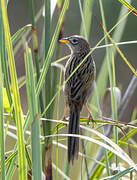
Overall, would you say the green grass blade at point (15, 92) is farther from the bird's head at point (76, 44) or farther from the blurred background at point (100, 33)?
the blurred background at point (100, 33)

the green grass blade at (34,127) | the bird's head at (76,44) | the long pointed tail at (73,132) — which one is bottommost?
the long pointed tail at (73,132)

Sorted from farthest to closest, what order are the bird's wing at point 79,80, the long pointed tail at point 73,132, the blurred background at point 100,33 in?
the blurred background at point 100,33
the bird's wing at point 79,80
the long pointed tail at point 73,132

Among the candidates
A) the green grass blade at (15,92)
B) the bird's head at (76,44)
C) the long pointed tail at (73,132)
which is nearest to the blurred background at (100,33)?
the bird's head at (76,44)

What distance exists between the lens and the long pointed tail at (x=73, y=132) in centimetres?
157

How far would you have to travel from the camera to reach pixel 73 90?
1957 millimetres

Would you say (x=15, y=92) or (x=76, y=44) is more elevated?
(x=76, y=44)

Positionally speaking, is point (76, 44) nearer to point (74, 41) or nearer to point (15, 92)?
point (74, 41)

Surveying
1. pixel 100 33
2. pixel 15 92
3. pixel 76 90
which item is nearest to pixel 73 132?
pixel 76 90

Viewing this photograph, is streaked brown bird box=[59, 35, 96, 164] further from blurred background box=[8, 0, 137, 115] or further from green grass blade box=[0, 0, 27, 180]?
blurred background box=[8, 0, 137, 115]

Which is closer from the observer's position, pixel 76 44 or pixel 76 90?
pixel 76 90

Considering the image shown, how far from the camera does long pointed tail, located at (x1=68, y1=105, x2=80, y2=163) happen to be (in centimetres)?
157

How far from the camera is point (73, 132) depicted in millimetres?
1696

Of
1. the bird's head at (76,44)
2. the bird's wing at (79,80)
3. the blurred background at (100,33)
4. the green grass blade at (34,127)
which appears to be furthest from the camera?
the blurred background at (100,33)

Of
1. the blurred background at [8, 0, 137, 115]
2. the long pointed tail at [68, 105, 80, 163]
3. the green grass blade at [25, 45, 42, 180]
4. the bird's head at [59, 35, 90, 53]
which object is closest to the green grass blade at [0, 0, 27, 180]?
the green grass blade at [25, 45, 42, 180]
